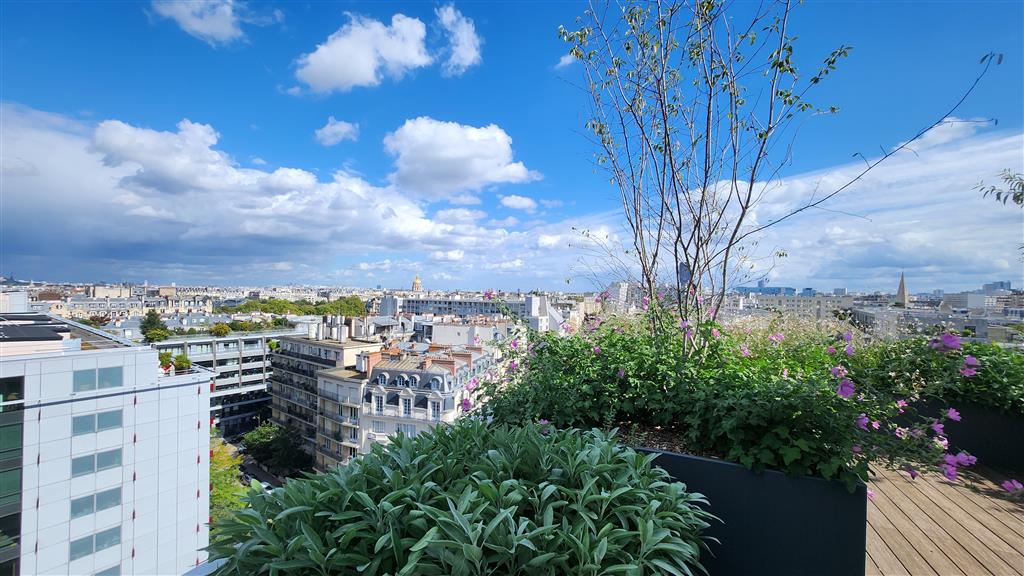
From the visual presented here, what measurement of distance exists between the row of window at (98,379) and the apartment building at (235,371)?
9392mm

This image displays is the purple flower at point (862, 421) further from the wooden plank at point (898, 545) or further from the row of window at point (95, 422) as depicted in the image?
the row of window at point (95, 422)

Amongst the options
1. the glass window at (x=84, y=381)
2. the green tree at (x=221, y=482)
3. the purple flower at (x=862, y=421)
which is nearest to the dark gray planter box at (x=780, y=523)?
the purple flower at (x=862, y=421)

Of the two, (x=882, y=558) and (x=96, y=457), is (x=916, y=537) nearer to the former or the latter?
(x=882, y=558)

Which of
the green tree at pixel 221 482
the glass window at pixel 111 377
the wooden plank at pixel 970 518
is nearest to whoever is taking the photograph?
the wooden plank at pixel 970 518

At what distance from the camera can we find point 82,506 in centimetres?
554

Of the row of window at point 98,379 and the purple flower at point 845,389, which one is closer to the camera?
the purple flower at point 845,389

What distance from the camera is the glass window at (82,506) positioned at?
5492 millimetres

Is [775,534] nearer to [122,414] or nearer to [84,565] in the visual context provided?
[122,414]

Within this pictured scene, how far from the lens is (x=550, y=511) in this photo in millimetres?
879

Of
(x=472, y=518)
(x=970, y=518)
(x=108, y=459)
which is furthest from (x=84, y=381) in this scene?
(x=970, y=518)

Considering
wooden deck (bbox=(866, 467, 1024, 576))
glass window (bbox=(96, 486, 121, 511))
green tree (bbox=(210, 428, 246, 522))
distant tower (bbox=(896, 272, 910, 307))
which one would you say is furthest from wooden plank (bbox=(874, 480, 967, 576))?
green tree (bbox=(210, 428, 246, 522))

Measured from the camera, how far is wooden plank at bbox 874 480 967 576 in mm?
1481

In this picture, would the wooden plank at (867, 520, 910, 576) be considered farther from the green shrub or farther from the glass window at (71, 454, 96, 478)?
the glass window at (71, 454, 96, 478)

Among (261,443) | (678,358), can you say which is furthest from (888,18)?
(261,443)
